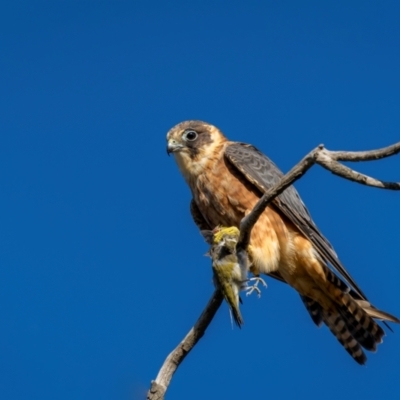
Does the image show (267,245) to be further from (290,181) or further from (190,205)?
(290,181)

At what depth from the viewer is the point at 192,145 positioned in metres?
5.76

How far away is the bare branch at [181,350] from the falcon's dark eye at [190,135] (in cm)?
165

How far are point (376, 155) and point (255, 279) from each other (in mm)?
1816

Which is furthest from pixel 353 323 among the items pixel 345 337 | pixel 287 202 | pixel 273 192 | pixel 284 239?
pixel 273 192

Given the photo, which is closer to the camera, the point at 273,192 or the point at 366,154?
the point at 366,154

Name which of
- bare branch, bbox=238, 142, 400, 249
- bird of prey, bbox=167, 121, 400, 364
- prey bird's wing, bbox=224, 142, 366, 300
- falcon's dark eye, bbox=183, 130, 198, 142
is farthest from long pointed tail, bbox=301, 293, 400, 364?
bare branch, bbox=238, 142, 400, 249

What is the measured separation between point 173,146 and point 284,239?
1.10 meters

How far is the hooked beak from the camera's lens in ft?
18.9

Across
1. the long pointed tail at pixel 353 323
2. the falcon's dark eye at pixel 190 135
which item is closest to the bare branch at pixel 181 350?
the long pointed tail at pixel 353 323

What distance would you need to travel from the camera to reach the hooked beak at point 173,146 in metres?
5.77

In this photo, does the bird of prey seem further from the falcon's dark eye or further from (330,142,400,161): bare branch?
(330,142,400,161): bare branch

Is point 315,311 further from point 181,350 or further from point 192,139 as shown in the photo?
point 181,350

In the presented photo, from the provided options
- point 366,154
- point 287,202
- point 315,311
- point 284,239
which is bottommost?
point 366,154

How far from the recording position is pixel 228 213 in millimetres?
5406
